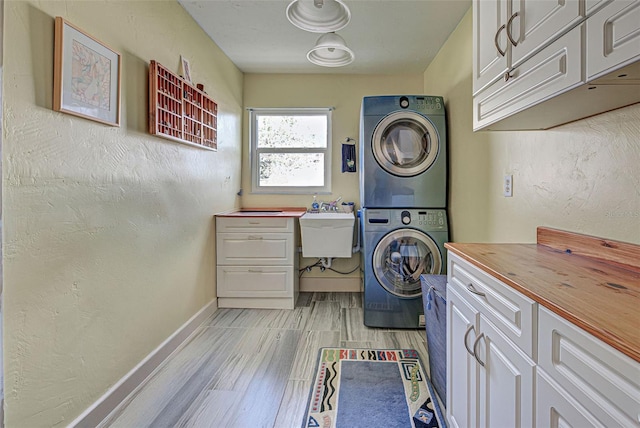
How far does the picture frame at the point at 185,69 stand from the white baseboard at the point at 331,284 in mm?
2250

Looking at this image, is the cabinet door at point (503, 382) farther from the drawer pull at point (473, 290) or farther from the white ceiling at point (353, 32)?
the white ceiling at point (353, 32)

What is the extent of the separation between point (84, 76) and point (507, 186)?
6.96ft

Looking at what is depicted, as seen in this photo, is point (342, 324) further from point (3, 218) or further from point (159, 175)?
point (3, 218)

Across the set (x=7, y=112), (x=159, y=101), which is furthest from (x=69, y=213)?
(x=159, y=101)

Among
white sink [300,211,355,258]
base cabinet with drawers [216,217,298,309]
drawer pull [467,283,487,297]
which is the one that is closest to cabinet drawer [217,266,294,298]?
base cabinet with drawers [216,217,298,309]

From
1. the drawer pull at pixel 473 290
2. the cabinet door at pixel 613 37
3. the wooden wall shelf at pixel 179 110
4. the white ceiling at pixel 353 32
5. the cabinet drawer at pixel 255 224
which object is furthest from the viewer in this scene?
the cabinet drawer at pixel 255 224

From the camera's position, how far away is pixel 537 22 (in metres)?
0.98

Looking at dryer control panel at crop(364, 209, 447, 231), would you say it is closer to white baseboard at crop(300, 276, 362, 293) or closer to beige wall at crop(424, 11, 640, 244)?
beige wall at crop(424, 11, 640, 244)

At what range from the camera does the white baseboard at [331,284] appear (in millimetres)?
3443

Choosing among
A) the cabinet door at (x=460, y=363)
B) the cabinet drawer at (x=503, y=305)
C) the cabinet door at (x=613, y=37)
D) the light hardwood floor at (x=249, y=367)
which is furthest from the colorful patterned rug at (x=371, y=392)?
the cabinet door at (x=613, y=37)

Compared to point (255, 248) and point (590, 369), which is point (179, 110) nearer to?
point (255, 248)

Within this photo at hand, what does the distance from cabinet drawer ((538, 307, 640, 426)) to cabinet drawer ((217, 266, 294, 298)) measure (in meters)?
2.31

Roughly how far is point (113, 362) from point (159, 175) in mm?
1063

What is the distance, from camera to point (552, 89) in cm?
92
